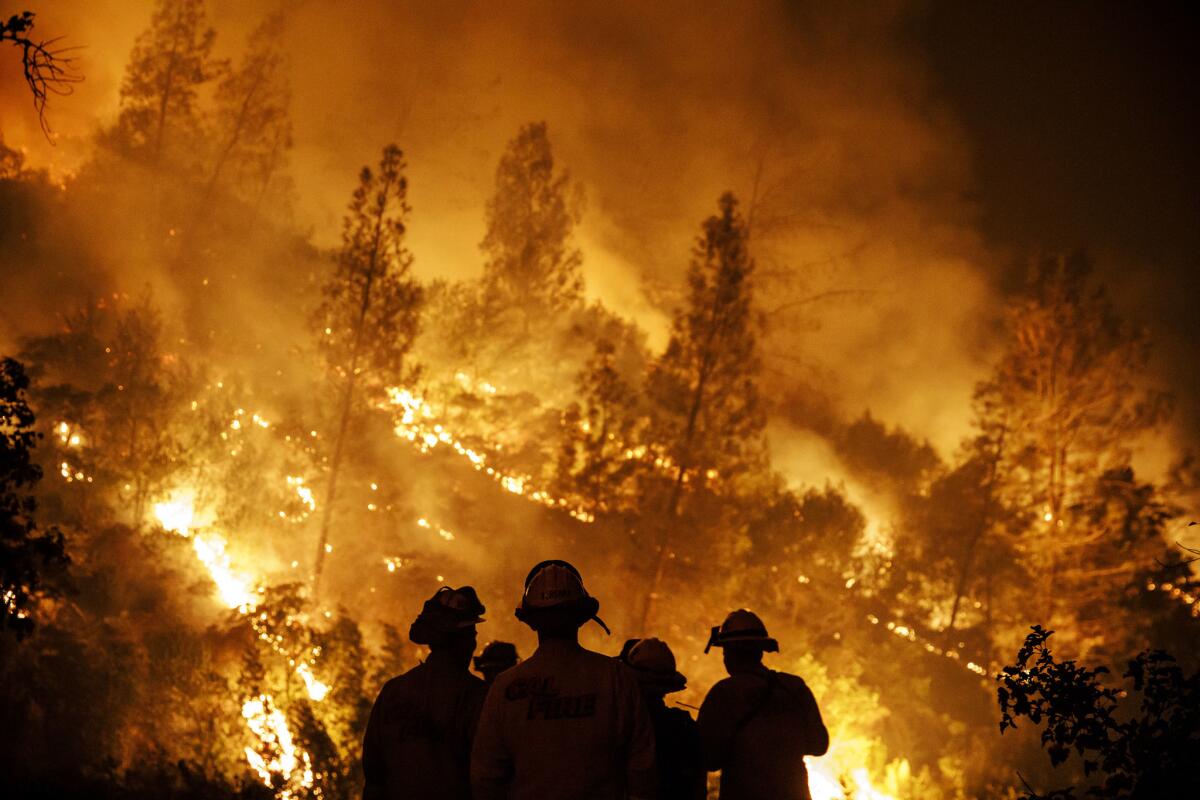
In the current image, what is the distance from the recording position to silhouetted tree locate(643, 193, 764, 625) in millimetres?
21312

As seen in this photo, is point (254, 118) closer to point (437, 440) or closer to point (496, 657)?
point (437, 440)

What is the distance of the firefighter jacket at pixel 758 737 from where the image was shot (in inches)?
163

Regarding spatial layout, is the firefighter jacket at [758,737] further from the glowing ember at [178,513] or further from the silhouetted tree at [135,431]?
the glowing ember at [178,513]

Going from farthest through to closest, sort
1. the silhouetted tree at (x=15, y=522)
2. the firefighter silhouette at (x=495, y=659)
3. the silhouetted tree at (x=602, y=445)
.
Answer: the silhouetted tree at (x=602, y=445), the silhouetted tree at (x=15, y=522), the firefighter silhouette at (x=495, y=659)

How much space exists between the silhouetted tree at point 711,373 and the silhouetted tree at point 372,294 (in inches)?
309

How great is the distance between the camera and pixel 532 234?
37594 millimetres

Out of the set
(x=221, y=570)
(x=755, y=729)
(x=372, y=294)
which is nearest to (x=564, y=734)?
(x=755, y=729)

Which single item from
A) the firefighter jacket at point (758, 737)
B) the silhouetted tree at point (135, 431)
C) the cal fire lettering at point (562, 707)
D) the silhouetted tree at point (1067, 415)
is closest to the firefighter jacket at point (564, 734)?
the cal fire lettering at point (562, 707)

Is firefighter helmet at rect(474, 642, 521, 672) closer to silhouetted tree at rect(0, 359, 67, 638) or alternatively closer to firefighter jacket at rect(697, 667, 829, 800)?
firefighter jacket at rect(697, 667, 829, 800)

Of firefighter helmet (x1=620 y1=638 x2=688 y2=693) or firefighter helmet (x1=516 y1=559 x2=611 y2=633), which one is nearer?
firefighter helmet (x1=516 y1=559 x2=611 y2=633)

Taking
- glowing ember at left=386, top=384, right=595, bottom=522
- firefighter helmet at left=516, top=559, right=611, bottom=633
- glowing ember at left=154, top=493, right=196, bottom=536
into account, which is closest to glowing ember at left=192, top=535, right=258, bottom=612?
glowing ember at left=154, top=493, right=196, bottom=536

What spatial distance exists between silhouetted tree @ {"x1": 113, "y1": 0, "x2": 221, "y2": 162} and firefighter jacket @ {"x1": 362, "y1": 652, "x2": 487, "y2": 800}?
120 ft

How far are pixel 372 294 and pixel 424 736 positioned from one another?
62.8 ft

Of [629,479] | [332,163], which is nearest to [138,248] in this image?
[332,163]
